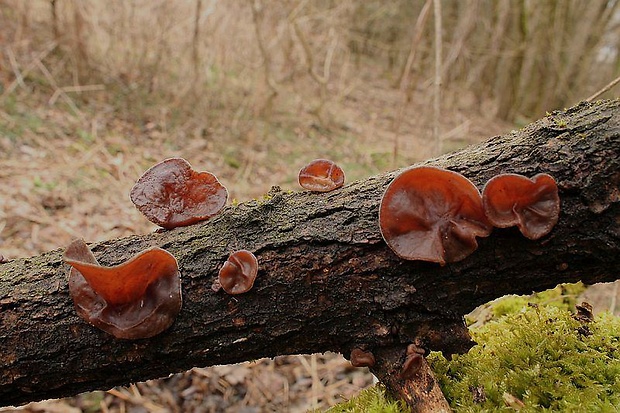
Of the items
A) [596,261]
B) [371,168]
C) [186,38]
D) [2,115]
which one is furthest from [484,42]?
[596,261]

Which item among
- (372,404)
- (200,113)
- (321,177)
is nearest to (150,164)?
(200,113)

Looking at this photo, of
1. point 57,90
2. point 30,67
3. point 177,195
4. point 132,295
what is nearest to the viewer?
point 132,295

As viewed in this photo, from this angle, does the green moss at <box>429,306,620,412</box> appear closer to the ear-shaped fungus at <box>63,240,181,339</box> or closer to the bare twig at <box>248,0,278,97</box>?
the ear-shaped fungus at <box>63,240,181,339</box>

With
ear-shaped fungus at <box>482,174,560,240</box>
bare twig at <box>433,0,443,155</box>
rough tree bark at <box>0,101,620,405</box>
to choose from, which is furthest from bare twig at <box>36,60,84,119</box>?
ear-shaped fungus at <box>482,174,560,240</box>

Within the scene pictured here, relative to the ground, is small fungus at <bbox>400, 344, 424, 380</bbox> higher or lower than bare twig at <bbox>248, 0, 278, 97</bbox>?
lower

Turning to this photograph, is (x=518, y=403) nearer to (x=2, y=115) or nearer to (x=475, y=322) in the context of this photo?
(x=475, y=322)

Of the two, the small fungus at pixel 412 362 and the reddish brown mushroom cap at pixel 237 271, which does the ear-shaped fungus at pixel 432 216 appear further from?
the reddish brown mushroom cap at pixel 237 271

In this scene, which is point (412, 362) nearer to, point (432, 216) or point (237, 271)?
point (432, 216)
